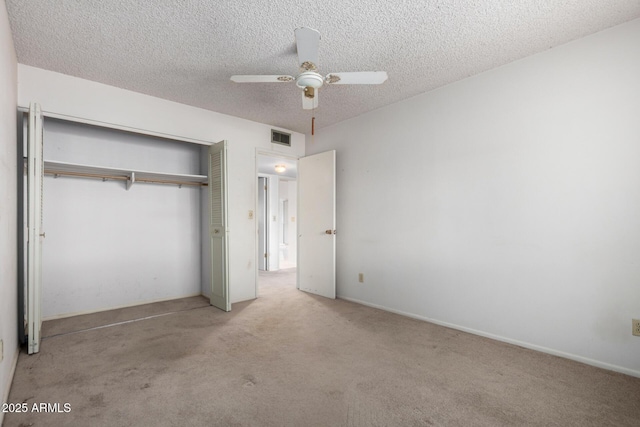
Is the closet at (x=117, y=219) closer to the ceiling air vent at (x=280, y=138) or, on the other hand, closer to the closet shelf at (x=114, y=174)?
the closet shelf at (x=114, y=174)

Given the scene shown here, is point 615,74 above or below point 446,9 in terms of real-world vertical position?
below

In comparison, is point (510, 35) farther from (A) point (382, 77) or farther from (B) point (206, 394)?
(B) point (206, 394)

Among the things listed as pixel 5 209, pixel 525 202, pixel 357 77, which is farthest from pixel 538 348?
pixel 5 209

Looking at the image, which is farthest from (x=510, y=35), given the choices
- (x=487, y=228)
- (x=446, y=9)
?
(x=487, y=228)

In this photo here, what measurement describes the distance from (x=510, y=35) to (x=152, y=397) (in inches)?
142

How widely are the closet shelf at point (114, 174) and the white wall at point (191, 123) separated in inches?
20.7

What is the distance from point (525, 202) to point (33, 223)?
4.09 metres

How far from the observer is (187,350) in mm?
2637

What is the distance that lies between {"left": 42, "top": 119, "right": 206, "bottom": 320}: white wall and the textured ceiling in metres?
1.02

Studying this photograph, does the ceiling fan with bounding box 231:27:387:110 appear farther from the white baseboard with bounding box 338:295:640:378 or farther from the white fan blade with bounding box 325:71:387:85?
the white baseboard with bounding box 338:295:640:378

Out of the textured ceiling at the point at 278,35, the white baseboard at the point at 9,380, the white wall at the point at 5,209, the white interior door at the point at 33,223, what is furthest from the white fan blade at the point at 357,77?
the white baseboard at the point at 9,380

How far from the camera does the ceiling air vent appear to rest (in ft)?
15.2

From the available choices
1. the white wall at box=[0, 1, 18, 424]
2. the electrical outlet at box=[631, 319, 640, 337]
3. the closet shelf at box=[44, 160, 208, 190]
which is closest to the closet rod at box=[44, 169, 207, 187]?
the closet shelf at box=[44, 160, 208, 190]

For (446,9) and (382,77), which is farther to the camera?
(382,77)
